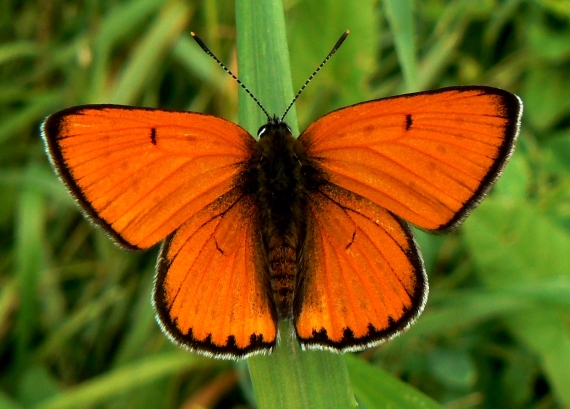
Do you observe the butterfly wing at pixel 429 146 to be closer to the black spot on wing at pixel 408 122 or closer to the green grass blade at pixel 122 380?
the black spot on wing at pixel 408 122

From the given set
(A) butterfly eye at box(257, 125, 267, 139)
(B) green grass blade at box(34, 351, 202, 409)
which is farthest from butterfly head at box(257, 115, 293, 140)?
(B) green grass blade at box(34, 351, 202, 409)

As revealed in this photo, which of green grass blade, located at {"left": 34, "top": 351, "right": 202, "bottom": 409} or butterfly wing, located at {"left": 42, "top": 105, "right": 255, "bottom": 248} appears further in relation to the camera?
green grass blade, located at {"left": 34, "top": 351, "right": 202, "bottom": 409}

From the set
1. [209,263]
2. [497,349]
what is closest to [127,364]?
[209,263]

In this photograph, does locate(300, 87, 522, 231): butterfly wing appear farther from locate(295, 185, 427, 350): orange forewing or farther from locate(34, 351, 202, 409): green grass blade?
locate(34, 351, 202, 409): green grass blade

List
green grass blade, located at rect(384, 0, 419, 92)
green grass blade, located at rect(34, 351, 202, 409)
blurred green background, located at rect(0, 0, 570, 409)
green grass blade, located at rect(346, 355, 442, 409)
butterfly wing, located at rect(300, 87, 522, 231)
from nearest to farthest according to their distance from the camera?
butterfly wing, located at rect(300, 87, 522, 231) → green grass blade, located at rect(346, 355, 442, 409) → green grass blade, located at rect(384, 0, 419, 92) → blurred green background, located at rect(0, 0, 570, 409) → green grass blade, located at rect(34, 351, 202, 409)

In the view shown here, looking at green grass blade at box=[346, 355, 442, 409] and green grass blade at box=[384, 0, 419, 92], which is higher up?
green grass blade at box=[384, 0, 419, 92]

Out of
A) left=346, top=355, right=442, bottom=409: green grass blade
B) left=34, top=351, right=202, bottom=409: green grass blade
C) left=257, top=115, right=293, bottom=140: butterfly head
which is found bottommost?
left=346, top=355, right=442, bottom=409: green grass blade

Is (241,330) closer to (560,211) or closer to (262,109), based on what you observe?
(262,109)

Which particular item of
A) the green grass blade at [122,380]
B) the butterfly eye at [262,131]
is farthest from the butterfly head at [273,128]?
the green grass blade at [122,380]
